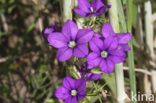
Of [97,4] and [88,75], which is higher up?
[97,4]

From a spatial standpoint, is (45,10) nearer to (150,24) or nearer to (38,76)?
(38,76)

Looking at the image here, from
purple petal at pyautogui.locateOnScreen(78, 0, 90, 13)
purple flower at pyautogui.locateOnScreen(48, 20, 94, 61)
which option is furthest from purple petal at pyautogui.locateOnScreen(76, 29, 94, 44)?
purple petal at pyautogui.locateOnScreen(78, 0, 90, 13)

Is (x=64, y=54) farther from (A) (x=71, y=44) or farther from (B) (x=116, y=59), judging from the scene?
(B) (x=116, y=59)

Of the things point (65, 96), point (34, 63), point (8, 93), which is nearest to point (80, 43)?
point (65, 96)

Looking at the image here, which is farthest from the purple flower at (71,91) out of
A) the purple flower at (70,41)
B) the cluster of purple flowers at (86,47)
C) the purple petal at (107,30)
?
the purple petal at (107,30)

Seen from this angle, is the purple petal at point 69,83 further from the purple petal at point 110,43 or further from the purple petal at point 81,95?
the purple petal at point 110,43

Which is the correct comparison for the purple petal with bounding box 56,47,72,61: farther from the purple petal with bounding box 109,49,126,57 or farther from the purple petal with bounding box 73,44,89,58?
the purple petal with bounding box 109,49,126,57

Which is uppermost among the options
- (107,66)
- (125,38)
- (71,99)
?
(125,38)

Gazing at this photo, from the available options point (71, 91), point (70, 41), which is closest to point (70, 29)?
point (70, 41)
